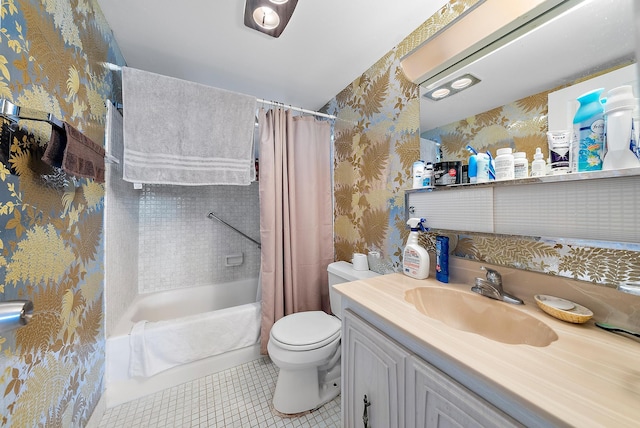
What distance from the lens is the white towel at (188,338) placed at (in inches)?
50.3

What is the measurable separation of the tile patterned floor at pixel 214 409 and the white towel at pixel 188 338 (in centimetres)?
16

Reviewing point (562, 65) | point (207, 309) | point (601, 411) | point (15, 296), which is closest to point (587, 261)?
point (601, 411)

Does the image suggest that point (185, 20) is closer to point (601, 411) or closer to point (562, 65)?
point (562, 65)

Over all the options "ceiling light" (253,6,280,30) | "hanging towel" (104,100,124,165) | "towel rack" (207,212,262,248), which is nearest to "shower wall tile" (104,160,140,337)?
"hanging towel" (104,100,124,165)

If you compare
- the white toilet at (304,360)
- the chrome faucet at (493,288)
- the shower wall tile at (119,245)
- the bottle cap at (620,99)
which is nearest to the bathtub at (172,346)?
the shower wall tile at (119,245)

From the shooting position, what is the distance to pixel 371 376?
740mm

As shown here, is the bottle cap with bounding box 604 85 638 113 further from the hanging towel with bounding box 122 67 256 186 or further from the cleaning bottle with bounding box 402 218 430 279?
the hanging towel with bounding box 122 67 256 186

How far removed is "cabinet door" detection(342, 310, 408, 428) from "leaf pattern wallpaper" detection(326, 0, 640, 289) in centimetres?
57

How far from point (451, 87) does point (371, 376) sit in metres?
1.27

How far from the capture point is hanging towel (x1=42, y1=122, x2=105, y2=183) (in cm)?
65

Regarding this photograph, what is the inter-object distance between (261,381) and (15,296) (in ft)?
4.23

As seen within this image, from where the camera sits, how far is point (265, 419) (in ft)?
3.85

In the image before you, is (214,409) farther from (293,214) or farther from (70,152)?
(70,152)

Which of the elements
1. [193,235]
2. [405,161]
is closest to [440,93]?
[405,161]
